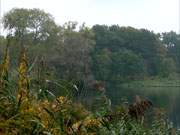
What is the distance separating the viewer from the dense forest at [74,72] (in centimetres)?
303

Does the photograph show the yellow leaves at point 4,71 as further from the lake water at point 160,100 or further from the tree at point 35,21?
the tree at point 35,21

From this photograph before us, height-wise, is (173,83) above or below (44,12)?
below

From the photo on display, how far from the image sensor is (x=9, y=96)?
2977 mm

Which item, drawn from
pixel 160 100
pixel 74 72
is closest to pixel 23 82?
pixel 160 100

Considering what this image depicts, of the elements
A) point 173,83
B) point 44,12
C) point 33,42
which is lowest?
point 173,83

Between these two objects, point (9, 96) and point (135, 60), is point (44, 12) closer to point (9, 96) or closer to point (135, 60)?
point (135, 60)

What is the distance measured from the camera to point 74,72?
1950 inches

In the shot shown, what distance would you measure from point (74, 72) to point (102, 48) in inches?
1032

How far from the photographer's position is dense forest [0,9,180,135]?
3.03 meters

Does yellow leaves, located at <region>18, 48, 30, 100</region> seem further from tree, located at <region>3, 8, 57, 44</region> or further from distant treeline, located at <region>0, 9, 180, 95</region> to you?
tree, located at <region>3, 8, 57, 44</region>

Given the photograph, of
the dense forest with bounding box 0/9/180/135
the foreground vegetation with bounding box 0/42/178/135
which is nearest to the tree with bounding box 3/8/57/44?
the dense forest with bounding box 0/9/180/135

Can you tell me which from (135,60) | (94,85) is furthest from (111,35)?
(94,85)

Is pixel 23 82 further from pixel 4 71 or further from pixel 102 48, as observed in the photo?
pixel 102 48

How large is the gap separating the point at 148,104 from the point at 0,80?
2053 mm
